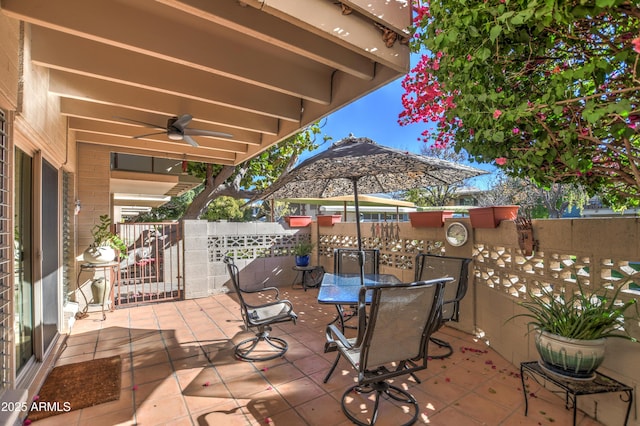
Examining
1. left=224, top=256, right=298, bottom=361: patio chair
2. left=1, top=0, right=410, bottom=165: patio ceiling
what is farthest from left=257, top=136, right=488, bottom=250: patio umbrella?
left=224, top=256, right=298, bottom=361: patio chair

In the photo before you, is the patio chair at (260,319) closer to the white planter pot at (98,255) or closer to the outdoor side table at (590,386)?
the outdoor side table at (590,386)

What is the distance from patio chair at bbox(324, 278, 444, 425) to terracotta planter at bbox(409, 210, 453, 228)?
6.84 ft

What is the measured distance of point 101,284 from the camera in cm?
450

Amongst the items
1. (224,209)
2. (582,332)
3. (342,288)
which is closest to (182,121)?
(342,288)

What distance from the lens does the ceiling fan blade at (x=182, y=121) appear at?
336 cm

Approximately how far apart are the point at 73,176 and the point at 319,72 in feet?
13.5

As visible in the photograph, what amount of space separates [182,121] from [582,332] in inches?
160

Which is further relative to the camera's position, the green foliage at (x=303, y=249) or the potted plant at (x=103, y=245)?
the green foliage at (x=303, y=249)

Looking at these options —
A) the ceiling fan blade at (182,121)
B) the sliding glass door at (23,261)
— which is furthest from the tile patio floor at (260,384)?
the ceiling fan blade at (182,121)

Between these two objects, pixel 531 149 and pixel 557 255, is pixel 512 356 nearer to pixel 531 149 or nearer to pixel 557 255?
pixel 557 255

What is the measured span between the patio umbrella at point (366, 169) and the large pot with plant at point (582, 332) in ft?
4.80

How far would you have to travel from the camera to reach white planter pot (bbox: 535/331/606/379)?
5.99ft

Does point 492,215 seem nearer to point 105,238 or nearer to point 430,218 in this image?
point 430,218

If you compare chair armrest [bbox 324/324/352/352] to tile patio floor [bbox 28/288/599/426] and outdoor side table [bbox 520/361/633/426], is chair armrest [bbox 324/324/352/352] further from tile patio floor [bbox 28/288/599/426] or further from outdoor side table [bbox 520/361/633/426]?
outdoor side table [bbox 520/361/633/426]
